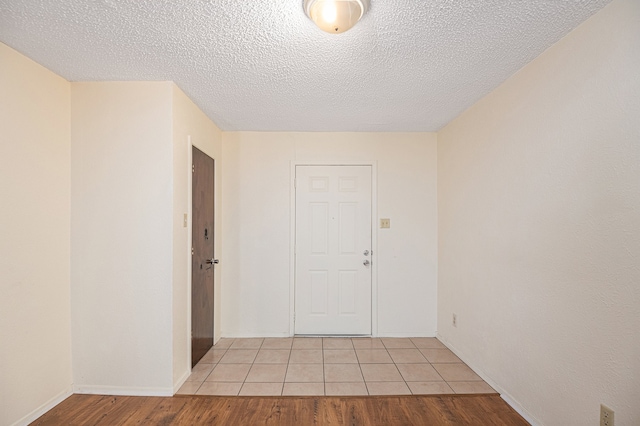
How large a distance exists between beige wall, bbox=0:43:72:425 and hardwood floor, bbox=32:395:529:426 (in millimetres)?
280

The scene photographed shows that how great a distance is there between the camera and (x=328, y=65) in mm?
2074

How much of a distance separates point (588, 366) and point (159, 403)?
8.90 ft

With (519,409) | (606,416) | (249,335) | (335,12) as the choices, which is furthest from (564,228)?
(249,335)

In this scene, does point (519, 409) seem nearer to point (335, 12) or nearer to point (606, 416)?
point (606, 416)

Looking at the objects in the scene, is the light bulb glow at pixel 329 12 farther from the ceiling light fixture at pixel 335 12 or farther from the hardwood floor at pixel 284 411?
the hardwood floor at pixel 284 411

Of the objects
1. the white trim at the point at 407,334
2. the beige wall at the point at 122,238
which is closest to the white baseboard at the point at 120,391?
the beige wall at the point at 122,238

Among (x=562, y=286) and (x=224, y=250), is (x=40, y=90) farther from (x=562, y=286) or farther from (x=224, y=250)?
(x=562, y=286)

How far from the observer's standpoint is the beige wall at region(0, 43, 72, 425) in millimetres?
1877

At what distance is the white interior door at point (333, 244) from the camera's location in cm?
361

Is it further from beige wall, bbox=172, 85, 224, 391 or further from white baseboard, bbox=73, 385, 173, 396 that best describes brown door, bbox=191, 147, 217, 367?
white baseboard, bbox=73, 385, 173, 396

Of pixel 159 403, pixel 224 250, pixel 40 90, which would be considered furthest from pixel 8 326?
pixel 224 250

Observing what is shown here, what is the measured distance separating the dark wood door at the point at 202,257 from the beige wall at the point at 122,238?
407 mm

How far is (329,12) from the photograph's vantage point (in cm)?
146

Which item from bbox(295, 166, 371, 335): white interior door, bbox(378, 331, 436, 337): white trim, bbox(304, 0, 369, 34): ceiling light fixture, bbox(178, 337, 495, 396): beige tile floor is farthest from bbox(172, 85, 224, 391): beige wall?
bbox(378, 331, 436, 337): white trim
